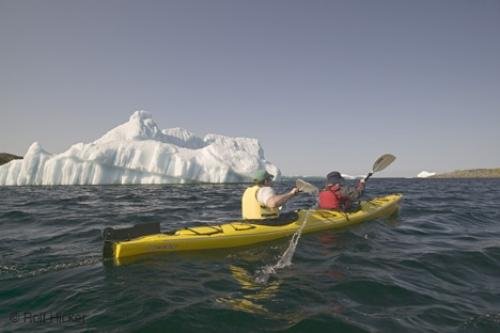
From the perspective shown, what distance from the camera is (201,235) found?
6965 millimetres

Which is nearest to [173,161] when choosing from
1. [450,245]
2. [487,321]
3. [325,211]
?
[325,211]

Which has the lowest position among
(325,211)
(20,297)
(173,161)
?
(20,297)

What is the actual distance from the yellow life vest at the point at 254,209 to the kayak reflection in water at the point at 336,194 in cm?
268

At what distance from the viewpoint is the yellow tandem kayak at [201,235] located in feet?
20.2

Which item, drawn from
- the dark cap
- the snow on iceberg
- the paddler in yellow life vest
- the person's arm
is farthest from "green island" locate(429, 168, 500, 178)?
the person's arm

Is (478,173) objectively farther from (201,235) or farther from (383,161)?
(201,235)

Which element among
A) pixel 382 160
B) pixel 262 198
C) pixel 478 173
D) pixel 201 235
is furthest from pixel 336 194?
pixel 478 173

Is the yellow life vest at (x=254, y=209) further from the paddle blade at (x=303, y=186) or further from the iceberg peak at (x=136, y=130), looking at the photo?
the iceberg peak at (x=136, y=130)

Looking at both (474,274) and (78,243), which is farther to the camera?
(78,243)

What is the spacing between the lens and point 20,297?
449cm

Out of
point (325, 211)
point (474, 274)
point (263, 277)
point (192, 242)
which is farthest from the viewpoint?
point (325, 211)

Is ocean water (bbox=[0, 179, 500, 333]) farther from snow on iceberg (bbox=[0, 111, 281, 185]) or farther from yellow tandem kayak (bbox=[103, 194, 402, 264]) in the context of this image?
snow on iceberg (bbox=[0, 111, 281, 185])

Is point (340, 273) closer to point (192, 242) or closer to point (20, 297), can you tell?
point (192, 242)

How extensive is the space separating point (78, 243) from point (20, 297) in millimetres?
3543
